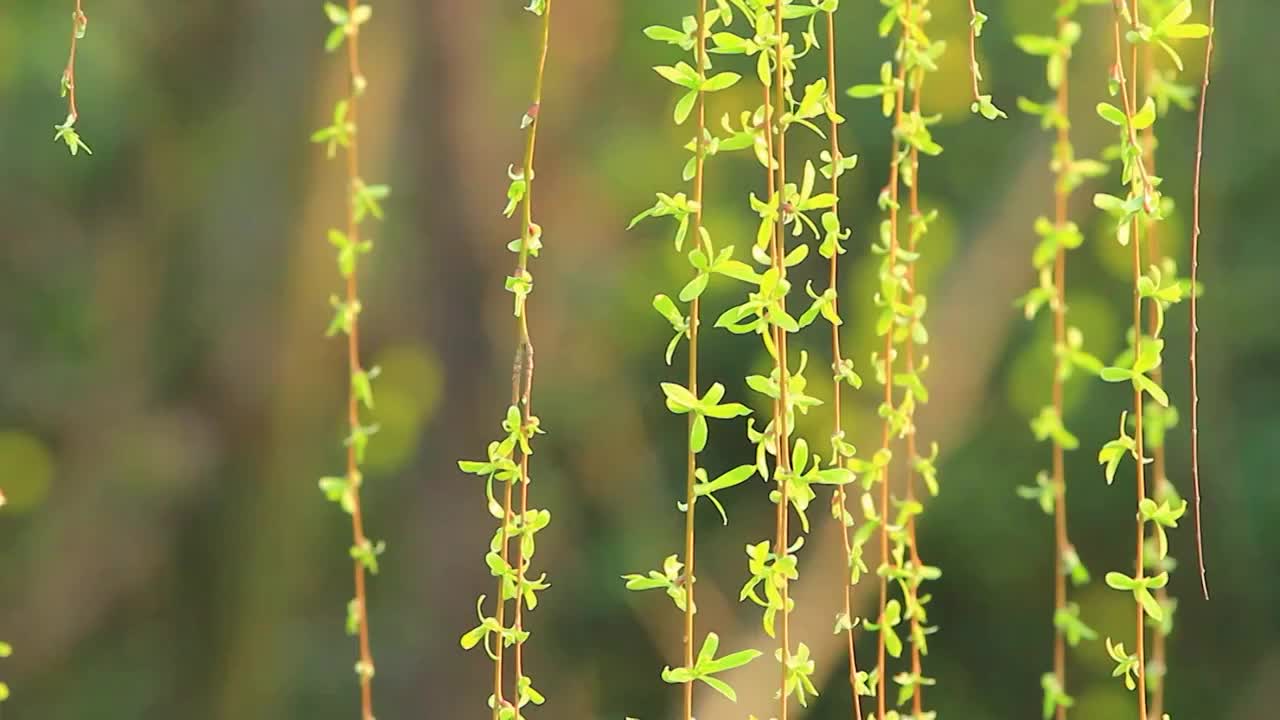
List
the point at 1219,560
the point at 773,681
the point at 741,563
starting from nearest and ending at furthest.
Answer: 1. the point at 773,681
2. the point at 1219,560
3. the point at 741,563

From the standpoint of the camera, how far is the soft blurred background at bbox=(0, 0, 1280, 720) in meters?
1.94

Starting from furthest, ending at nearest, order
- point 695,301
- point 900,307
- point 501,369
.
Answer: point 501,369 → point 900,307 → point 695,301

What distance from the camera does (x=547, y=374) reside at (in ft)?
7.09

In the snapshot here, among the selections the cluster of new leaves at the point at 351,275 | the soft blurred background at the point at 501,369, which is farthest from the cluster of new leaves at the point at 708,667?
the soft blurred background at the point at 501,369

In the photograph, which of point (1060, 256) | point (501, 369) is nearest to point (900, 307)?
point (1060, 256)

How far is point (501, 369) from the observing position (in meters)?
1.83

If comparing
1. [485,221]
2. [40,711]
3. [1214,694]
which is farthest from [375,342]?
[1214,694]

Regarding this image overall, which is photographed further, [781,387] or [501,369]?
[501,369]

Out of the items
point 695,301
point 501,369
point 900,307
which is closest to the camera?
point 695,301

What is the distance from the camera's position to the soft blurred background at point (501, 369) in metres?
1.94

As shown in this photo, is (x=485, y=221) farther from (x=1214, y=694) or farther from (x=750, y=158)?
(x=1214, y=694)

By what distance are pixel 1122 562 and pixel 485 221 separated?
1033 mm

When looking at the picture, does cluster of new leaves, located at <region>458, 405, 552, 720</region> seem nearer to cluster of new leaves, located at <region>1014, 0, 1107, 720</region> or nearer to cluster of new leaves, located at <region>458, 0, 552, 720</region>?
cluster of new leaves, located at <region>458, 0, 552, 720</region>

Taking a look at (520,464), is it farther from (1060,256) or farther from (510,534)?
(1060,256)
